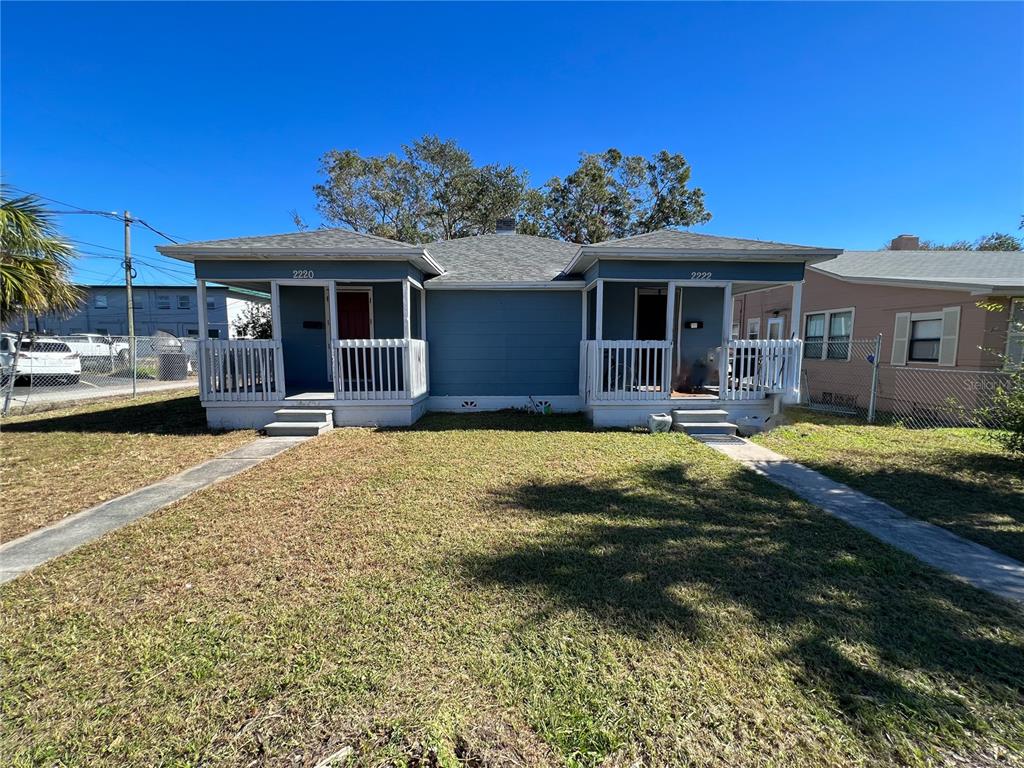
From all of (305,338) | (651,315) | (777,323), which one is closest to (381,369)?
(305,338)

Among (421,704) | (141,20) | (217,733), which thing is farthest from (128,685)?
(141,20)

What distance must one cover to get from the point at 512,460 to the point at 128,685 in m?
4.02

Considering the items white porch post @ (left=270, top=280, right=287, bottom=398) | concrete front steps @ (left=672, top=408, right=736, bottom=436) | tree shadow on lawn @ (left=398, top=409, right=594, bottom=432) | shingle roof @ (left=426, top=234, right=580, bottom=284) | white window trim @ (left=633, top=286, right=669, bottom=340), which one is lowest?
tree shadow on lawn @ (left=398, top=409, right=594, bottom=432)

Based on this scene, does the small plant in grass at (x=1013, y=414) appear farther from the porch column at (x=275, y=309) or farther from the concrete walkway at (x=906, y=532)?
the porch column at (x=275, y=309)

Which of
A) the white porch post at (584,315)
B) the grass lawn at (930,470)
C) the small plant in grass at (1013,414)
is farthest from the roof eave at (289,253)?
the small plant in grass at (1013,414)

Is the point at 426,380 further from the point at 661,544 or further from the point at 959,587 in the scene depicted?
the point at 959,587

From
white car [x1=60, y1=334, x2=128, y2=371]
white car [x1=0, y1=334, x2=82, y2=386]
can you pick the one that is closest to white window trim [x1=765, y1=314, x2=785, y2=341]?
white car [x1=0, y1=334, x2=82, y2=386]

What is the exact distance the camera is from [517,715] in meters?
1.79

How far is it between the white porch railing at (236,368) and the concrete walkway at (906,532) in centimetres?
735

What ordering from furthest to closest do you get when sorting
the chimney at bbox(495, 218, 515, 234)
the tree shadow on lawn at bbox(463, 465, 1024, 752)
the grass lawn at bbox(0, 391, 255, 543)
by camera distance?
the chimney at bbox(495, 218, 515, 234)
the grass lawn at bbox(0, 391, 255, 543)
the tree shadow on lawn at bbox(463, 465, 1024, 752)

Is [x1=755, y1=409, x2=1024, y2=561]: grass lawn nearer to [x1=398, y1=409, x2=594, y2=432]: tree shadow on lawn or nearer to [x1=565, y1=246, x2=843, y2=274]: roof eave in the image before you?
[x1=565, y1=246, x2=843, y2=274]: roof eave

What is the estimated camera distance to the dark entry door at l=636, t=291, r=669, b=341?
9133mm

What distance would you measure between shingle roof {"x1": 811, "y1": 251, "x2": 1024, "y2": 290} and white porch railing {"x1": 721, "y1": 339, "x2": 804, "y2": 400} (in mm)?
4319

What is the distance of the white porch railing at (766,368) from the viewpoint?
24.9 ft
